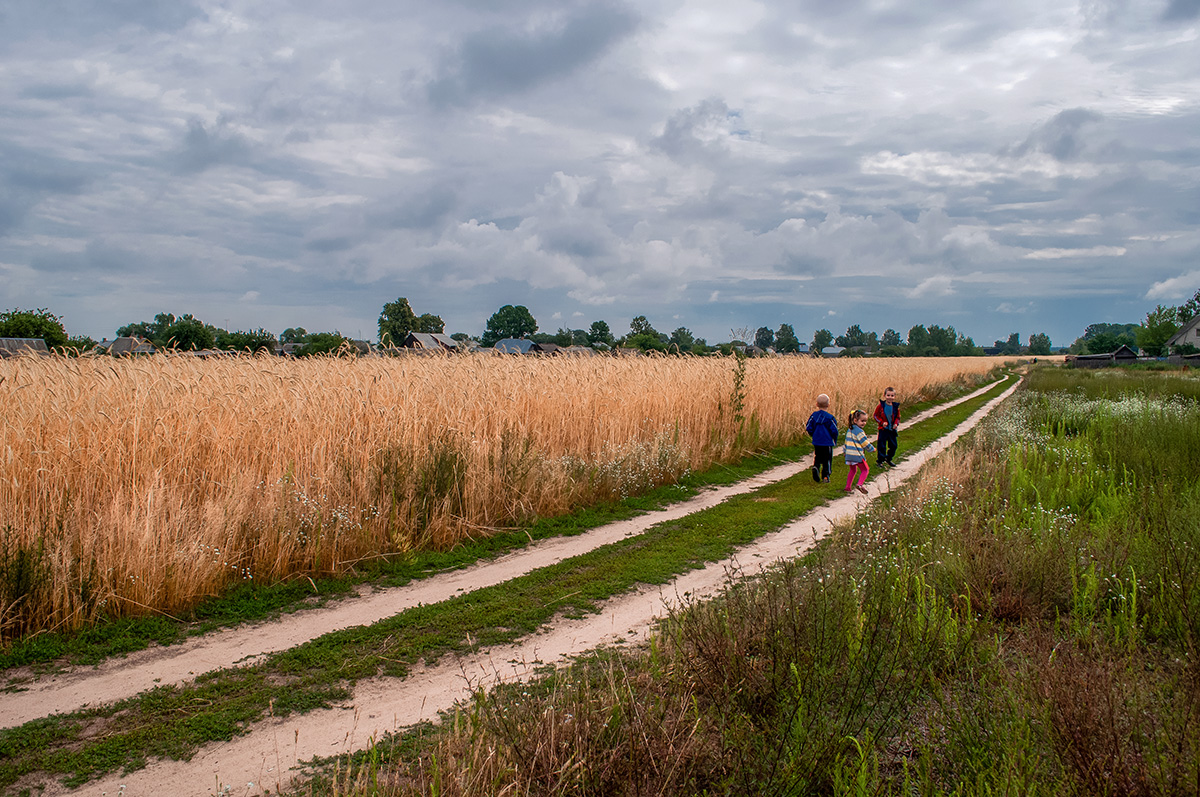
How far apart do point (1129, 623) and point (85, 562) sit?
7806 mm

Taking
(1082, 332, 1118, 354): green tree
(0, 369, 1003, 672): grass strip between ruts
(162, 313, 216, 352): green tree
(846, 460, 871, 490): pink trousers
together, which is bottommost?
(0, 369, 1003, 672): grass strip between ruts

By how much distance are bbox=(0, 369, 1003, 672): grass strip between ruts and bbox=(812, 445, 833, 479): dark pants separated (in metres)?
3.82

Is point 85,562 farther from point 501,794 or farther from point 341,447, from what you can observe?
point 501,794

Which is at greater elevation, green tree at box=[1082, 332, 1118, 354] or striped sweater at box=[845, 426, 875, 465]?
green tree at box=[1082, 332, 1118, 354]

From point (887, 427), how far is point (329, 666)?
11.7m

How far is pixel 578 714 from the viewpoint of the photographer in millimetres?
2984

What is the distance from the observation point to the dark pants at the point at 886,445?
13.2 meters

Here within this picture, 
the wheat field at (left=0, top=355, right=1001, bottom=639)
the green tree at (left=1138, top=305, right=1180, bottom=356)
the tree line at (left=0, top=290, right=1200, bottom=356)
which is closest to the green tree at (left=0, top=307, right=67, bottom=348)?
the tree line at (left=0, top=290, right=1200, bottom=356)

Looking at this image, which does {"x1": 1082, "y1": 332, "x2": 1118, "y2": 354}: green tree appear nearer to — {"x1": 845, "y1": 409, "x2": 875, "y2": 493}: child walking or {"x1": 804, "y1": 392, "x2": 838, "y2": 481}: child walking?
{"x1": 804, "y1": 392, "x2": 838, "y2": 481}: child walking

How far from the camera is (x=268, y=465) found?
726 cm

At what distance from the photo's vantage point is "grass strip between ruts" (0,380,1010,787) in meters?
3.57

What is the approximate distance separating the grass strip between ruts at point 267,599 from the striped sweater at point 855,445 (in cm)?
364

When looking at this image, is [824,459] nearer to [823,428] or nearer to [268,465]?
[823,428]

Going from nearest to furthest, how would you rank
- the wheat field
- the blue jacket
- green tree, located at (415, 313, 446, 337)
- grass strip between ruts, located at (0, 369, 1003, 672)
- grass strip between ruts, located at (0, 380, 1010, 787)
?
grass strip between ruts, located at (0, 380, 1010, 787) < grass strip between ruts, located at (0, 369, 1003, 672) < the wheat field < the blue jacket < green tree, located at (415, 313, 446, 337)
